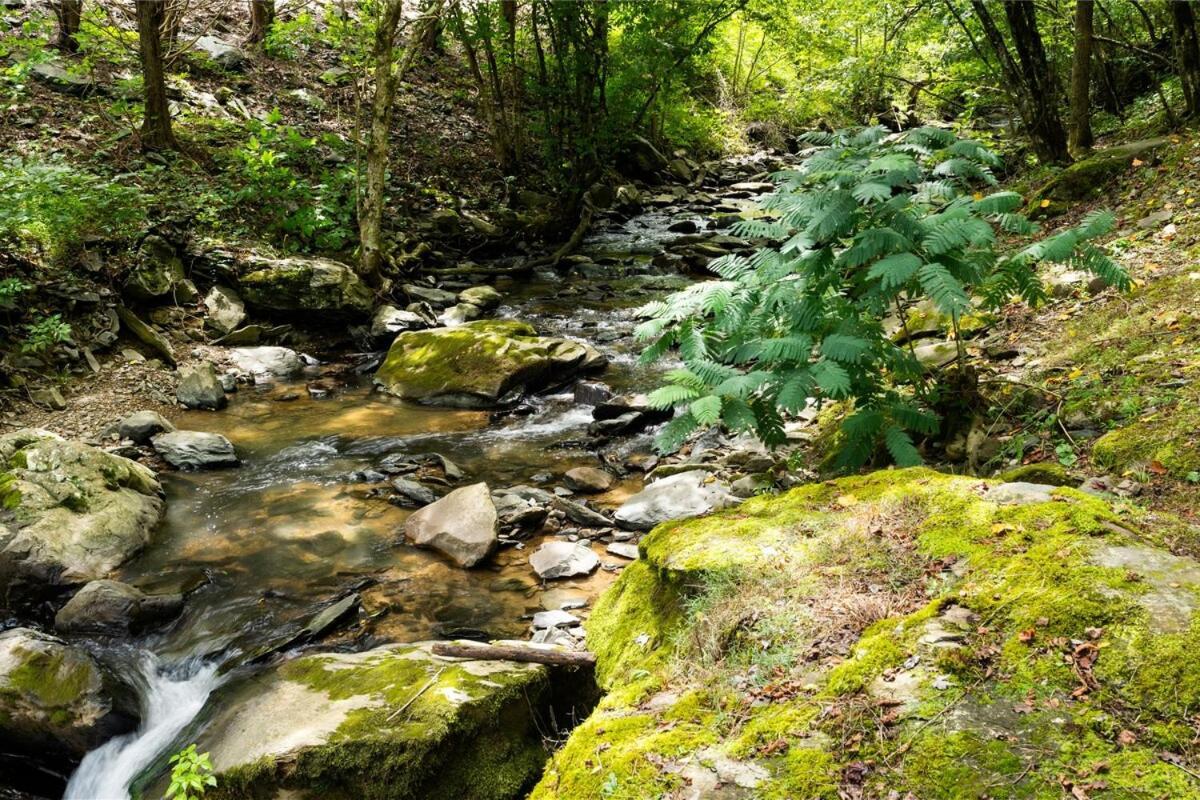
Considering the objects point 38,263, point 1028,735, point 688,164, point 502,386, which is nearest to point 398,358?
point 502,386

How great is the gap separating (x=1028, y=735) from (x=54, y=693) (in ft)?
15.2

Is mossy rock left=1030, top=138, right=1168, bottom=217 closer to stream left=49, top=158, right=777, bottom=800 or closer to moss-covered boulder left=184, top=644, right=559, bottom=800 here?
stream left=49, top=158, right=777, bottom=800

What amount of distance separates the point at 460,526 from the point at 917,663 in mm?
3883

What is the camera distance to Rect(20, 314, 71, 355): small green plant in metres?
7.75

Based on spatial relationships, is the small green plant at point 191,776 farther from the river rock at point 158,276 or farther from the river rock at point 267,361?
the river rock at point 158,276

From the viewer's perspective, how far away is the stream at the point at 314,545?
451 cm

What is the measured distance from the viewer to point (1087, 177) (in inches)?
347

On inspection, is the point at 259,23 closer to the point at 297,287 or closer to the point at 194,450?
the point at 297,287

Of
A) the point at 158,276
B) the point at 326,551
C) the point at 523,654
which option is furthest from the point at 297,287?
the point at 523,654

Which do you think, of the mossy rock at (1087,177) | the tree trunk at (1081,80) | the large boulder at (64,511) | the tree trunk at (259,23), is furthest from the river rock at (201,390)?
the tree trunk at (259,23)

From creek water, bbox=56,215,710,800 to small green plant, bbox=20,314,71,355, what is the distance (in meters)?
1.55

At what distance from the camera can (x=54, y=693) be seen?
4000 mm

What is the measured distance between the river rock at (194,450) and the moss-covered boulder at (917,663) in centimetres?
527

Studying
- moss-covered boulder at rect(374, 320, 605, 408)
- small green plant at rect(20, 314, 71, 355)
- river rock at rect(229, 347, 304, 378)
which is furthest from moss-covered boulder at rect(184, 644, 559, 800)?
river rock at rect(229, 347, 304, 378)
